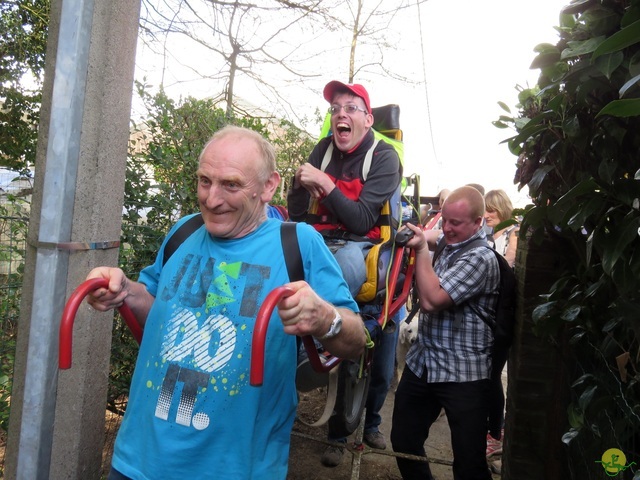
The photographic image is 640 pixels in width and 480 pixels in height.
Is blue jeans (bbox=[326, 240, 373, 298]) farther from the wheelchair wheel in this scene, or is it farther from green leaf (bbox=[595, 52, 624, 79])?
green leaf (bbox=[595, 52, 624, 79])

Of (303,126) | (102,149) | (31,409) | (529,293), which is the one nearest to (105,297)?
(31,409)

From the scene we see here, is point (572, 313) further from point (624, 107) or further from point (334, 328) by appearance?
point (624, 107)

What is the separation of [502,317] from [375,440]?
195cm

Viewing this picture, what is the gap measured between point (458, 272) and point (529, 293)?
1.35 ft

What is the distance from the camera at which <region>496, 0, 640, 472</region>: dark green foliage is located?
5.00 ft

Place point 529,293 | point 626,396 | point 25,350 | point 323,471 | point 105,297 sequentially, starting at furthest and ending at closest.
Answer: point 323,471, point 529,293, point 25,350, point 105,297, point 626,396

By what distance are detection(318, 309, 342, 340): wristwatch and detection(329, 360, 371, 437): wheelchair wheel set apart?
1559 millimetres

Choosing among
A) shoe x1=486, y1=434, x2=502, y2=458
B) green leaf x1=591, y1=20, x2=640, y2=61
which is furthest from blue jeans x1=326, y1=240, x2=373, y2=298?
shoe x1=486, y1=434, x2=502, y2=458

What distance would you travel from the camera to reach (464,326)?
3195 mm

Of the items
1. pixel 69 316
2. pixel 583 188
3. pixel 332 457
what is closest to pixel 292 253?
pixel 69 316

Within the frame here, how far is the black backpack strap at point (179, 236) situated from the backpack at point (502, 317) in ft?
5.82

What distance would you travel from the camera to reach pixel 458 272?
10.2 ft

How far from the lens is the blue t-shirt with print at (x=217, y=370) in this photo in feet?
5.83

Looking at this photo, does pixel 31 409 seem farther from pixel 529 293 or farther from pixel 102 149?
pixel 529 293
